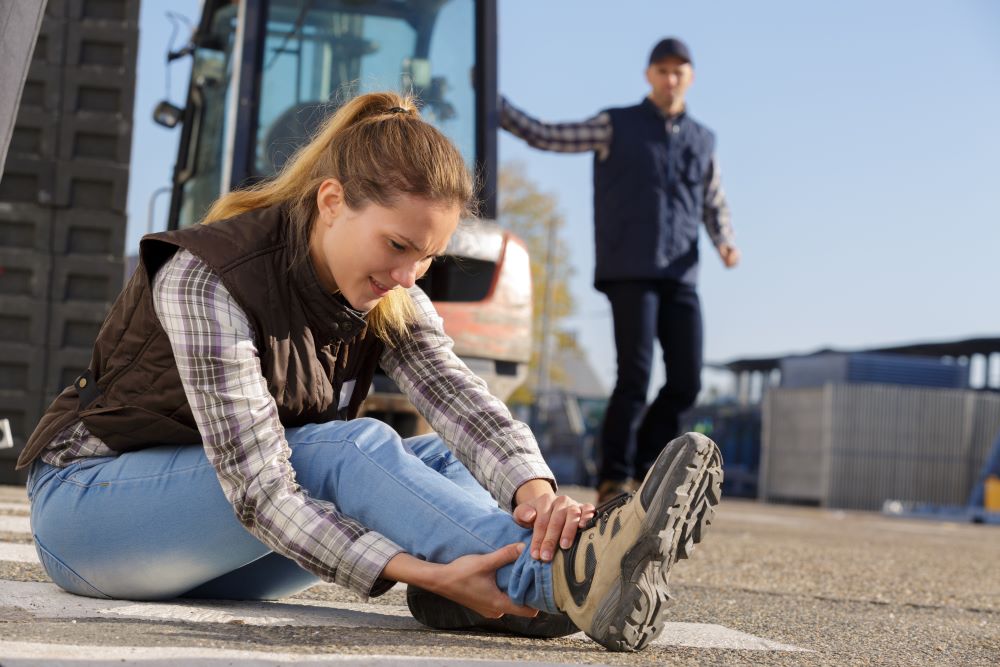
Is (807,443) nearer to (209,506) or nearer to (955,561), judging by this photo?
(955,561)

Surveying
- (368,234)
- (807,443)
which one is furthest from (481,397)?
(807,443)

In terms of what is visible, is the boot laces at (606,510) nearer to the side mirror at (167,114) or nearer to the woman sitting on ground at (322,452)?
the woman sitting on ground at (322,452)

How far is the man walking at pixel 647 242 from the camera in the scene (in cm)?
621

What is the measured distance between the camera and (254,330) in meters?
2.58

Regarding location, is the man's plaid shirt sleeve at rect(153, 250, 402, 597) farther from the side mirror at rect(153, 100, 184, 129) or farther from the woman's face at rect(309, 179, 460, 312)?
the side mirror at rect(153, 100, 184, 129)

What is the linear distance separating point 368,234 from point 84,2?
225 inches

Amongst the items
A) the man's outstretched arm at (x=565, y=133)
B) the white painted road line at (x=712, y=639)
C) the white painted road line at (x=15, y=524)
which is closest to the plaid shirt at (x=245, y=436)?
the white painted road line at (x=712, y=639)

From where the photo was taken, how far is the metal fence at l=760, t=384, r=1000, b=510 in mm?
33750

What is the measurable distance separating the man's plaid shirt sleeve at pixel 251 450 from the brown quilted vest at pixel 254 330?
0.08 m

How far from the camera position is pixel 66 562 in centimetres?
278

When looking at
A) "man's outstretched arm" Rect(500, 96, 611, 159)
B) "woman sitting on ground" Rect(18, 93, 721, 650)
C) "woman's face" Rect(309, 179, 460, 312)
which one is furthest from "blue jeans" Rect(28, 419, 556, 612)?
"man's outstretched arm" Rect(500, 96, 611, 159)

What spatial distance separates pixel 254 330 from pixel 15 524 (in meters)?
2.48

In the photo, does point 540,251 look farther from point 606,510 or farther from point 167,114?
point 606,510

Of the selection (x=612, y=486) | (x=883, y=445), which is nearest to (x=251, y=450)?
(x=612, y=486)
